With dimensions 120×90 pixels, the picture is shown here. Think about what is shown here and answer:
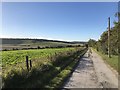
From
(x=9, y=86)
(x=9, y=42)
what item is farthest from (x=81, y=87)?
(x=9, y=42)

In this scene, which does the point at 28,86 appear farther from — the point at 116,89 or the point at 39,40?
the point at 39,40

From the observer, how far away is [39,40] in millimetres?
155625

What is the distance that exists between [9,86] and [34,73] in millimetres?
3317

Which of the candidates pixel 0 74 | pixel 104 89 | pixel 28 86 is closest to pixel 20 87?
pixel 28 86

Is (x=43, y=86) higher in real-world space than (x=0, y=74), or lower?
lower

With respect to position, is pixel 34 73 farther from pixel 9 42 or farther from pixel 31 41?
pixel 31 41

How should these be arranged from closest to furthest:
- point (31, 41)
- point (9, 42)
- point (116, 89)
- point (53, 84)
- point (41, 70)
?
point (116, 89)
point (53, 84)
point (41, 70)
point (9, 42)
point (31, 41)

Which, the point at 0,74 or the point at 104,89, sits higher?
the point at 0,74

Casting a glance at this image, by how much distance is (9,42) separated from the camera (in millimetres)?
122250

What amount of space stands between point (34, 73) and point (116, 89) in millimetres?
4845

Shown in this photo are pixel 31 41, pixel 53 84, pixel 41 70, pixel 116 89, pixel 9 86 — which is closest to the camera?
pixel 9 86

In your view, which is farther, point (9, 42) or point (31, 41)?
point (31, 41)

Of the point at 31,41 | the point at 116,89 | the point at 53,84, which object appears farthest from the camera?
the point at 31,41

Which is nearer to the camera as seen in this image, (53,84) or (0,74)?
(0,74)
